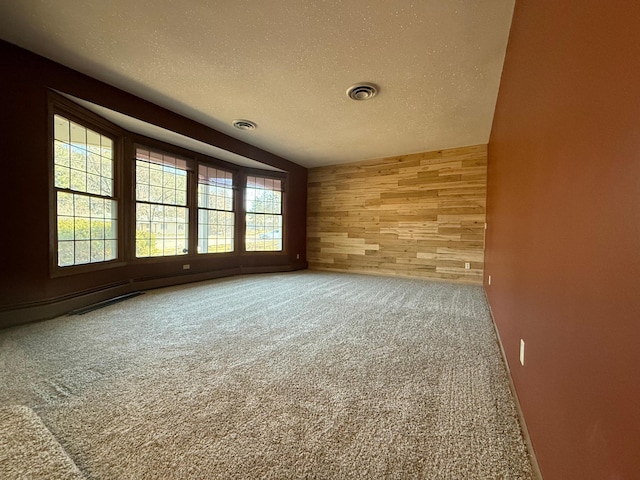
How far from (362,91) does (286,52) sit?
0.95 metres

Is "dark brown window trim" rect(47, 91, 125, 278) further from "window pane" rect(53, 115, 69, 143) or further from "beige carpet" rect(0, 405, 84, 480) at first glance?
"beige carpet" rect(0, 405, 84, 480)

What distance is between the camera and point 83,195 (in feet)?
9.85

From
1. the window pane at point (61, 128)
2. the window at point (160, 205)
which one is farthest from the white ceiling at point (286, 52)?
the window at point (160, 205)

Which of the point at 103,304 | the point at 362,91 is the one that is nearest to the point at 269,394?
the point at 103,304

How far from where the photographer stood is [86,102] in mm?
2799

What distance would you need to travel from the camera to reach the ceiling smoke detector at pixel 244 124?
3.78m

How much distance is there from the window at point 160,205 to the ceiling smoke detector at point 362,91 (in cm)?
298

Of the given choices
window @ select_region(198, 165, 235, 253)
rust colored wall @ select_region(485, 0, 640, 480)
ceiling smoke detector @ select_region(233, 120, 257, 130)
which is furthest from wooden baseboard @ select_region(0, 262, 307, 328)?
rust colored wall @ select_region(485, 0, 640, 480)

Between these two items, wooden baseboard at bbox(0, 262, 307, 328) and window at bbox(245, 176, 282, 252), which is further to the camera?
window at bbox(245, 176, 282, 252)

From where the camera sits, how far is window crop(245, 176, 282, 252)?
17.7ft

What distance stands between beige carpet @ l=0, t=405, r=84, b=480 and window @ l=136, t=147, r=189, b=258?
9.64 ft

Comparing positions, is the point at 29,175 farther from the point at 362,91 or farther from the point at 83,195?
the point at 362,91

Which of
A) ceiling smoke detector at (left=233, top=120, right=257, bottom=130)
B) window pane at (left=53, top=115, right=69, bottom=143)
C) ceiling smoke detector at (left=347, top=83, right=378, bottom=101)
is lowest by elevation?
window pane at (left=53, top=115, right=69, bottom=143)

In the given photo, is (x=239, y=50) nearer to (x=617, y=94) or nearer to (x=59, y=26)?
(x=59, y=26)
